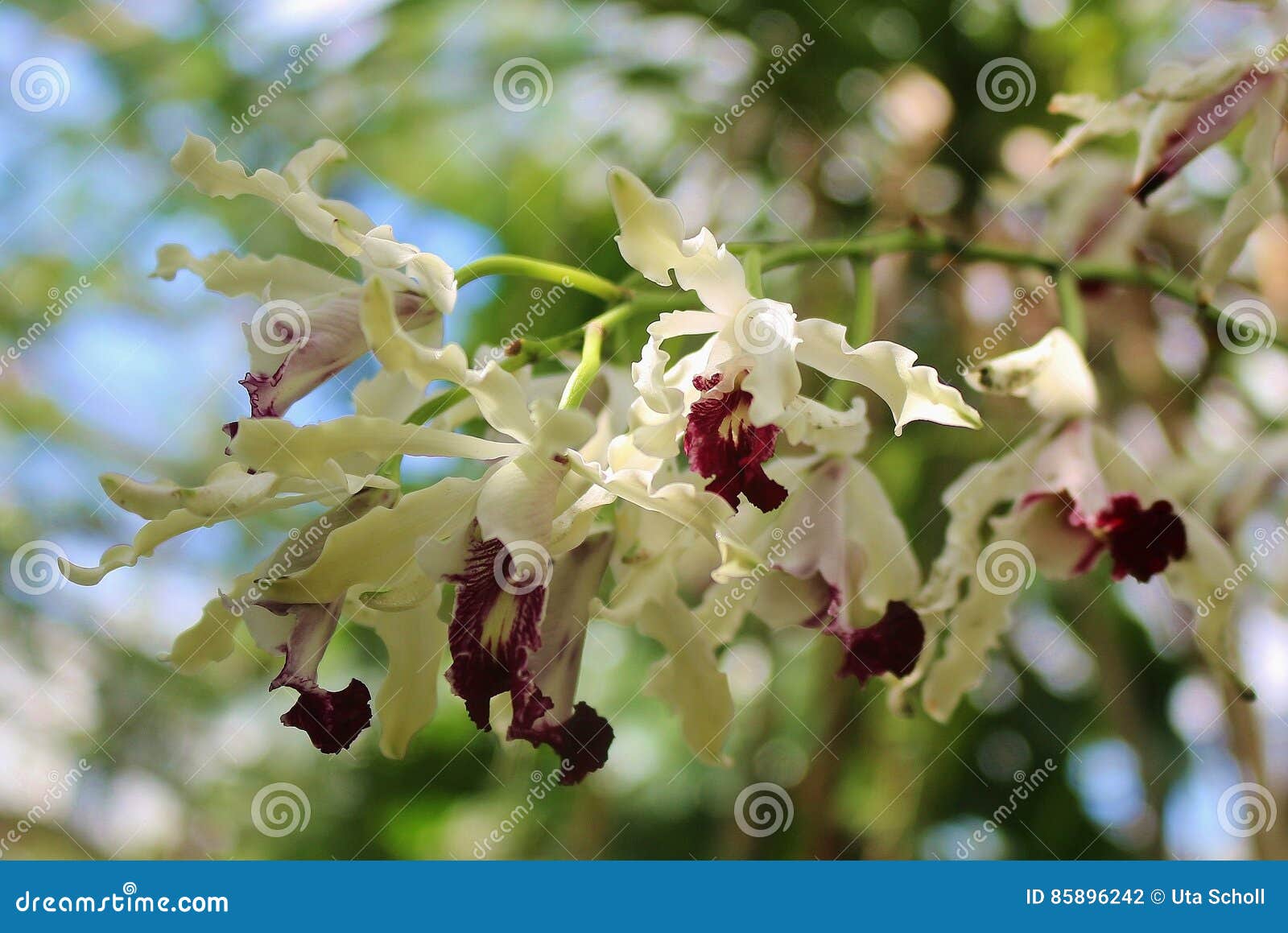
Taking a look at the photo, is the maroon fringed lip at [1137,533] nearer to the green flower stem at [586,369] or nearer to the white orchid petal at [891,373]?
the white orchid petal at [891,373]

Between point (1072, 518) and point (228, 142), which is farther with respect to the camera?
point (228, 142)

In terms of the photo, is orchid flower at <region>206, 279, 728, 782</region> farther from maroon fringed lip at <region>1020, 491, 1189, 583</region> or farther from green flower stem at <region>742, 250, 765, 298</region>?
maroon fringed lip at <region>1020, 491, 1189, 583</region>

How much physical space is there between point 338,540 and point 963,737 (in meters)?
1.73

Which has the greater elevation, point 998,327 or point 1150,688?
point 998,327

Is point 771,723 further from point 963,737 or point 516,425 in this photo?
point 516,425

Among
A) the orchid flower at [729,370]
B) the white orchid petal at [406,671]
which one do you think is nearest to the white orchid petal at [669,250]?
the orchid flower at [729,370]

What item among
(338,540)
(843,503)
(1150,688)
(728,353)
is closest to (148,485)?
(338,540)

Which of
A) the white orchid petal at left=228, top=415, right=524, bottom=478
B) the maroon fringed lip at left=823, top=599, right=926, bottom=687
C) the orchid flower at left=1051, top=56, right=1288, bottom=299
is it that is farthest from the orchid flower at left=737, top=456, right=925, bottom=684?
the orchid flower at left=1051, top=56, right=1288, bottom=299

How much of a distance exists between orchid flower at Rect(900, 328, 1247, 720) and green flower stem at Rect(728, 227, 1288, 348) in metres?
0.15

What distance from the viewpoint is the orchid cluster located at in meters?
1.02

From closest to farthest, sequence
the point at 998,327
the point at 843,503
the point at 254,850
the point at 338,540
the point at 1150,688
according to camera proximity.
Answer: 1. the point at 338,540
2. the point at 843,503
3. the point at 998,327
4. the point at 1150,688
5. the point at 254,850

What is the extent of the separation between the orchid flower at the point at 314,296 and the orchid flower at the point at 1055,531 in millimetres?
720

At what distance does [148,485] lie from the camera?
108 centimetres

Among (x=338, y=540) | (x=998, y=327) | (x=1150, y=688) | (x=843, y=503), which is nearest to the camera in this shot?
(x=338, y=540)
